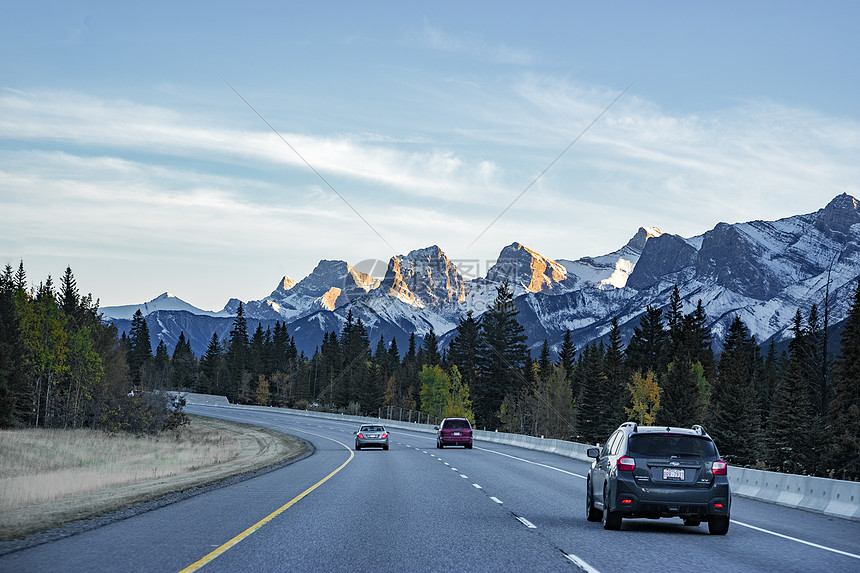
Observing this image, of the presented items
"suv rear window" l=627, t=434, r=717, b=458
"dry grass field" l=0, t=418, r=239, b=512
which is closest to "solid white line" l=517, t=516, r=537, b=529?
"suv rear window" l=627, t=434, r=717, b=458

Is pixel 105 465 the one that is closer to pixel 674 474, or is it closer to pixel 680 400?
pixel 674 474

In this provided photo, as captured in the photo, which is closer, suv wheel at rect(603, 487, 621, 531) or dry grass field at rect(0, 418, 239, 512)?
suv wheel at rect(603, 487, 621, 531)

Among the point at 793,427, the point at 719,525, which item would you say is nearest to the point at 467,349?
the point at 793,427

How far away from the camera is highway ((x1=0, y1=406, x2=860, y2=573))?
33.0 feet

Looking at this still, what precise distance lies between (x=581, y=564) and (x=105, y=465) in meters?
31.9

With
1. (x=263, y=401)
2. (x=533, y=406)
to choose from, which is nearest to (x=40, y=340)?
(x=533, y=406)

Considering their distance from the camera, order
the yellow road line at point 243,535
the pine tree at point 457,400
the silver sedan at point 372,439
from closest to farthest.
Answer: the yellow road line at point 243,535
the silver sedan at point 372,439
the pine tree at point 457,400

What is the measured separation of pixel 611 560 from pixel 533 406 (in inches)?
5392

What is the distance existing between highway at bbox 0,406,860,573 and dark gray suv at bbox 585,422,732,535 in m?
0.39

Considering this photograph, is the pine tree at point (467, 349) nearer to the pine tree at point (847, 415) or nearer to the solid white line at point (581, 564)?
the pine tree at point (847, 415)

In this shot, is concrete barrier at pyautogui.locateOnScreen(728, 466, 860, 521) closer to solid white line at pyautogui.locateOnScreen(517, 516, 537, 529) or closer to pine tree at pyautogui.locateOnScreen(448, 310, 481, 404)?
solid white line at pyautogui.locateOnScreen(517, 516, 537, 529)

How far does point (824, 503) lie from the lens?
20.0m

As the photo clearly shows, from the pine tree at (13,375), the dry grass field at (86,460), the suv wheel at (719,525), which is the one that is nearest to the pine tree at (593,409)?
the dry grass field at (86,460)

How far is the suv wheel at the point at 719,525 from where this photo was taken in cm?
1408
